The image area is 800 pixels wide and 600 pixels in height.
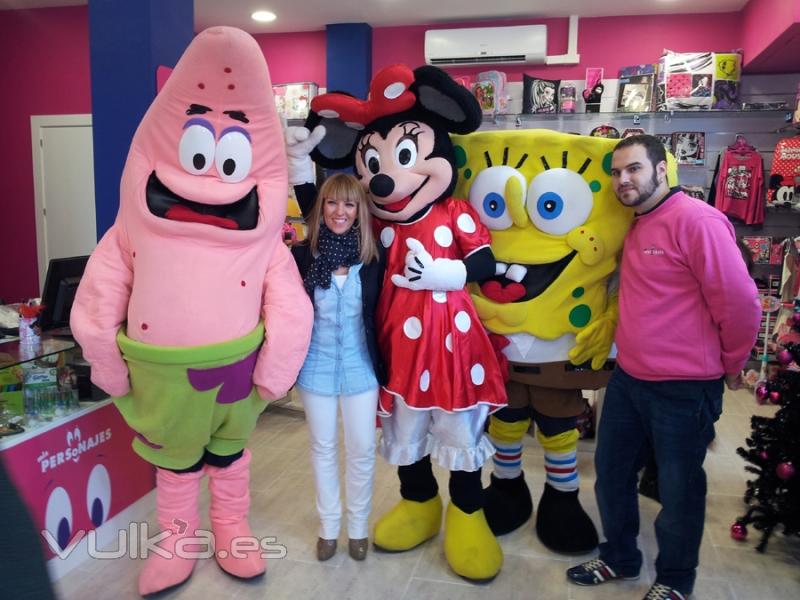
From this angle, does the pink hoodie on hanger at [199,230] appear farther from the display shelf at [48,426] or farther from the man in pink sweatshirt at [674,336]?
the man in pink sweatshirt at [674,336]

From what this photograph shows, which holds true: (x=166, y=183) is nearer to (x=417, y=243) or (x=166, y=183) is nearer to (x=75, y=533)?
(x=417, y=243)

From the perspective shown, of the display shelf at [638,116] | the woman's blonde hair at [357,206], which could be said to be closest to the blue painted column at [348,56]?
the display shelf at [638,116]

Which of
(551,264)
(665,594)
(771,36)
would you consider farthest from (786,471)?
(771,36)

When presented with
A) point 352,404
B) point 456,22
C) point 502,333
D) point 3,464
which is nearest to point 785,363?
point 502,333

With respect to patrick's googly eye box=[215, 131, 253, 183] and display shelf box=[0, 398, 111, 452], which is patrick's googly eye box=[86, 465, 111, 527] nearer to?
display shelf box=[0, 398, 111, 452]

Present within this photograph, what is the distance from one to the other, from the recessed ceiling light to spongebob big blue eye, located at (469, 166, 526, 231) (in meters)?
4.03

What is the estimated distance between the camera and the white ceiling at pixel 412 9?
5227 millimetres

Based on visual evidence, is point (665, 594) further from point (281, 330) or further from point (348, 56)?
point (348, 56)

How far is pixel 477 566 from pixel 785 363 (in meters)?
1.35

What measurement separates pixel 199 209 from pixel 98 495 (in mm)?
1191

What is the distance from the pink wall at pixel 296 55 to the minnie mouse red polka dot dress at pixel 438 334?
441cm

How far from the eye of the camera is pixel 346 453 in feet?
7.52

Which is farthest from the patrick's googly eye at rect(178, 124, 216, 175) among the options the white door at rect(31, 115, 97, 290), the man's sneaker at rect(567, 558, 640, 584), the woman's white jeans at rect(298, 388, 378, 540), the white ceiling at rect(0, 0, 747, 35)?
the white door at rect(31, 115, 97, 290)

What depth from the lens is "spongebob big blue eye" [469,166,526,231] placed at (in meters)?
2.26
